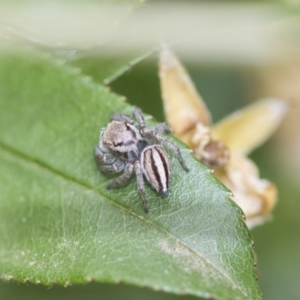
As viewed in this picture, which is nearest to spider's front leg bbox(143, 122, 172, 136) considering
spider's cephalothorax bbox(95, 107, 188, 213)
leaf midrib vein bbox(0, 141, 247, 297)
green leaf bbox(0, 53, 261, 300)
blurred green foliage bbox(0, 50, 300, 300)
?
spider's cephalothorax bbox(95, 107, 188, 213)

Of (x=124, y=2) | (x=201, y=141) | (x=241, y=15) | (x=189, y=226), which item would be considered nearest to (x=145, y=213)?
(x=189, y=226)

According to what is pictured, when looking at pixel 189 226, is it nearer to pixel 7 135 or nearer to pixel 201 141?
pixel 201 141

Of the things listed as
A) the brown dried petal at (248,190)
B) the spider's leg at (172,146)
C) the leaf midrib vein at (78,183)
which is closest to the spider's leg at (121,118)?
the spider's leg at (172,146)

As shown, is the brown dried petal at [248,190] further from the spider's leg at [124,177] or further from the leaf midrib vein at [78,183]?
the leaf midrib vein at [78,183]

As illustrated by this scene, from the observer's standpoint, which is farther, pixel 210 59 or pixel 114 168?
pixel 210 59

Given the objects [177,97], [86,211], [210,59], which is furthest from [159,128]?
[210,59]

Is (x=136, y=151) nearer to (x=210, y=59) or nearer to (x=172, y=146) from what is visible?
(x=172, y=146)
